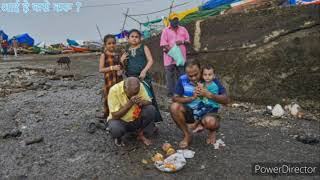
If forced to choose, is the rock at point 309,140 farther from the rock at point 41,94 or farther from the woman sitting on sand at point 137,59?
the rock at point 41,94

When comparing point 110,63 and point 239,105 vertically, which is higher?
point 110,63

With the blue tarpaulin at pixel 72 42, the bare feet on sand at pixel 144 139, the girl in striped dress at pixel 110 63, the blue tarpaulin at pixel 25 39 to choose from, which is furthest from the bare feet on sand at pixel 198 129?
the blue tarpaulin at pixel 72 42

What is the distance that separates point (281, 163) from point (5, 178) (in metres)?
2.93

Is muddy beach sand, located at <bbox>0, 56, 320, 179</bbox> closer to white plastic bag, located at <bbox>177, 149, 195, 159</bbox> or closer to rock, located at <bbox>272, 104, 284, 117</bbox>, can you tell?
white plastic bag, located at <bbox>177, 149, 195, 159</bbox>

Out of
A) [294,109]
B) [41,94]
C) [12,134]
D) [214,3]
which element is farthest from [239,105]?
[41,94]

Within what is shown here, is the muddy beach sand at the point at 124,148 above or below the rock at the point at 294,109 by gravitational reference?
below

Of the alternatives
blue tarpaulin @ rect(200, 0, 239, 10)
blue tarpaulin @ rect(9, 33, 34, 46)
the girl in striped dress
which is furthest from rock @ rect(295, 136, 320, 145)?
blue tarpaulin @ rect(9, 33, 34, 46)

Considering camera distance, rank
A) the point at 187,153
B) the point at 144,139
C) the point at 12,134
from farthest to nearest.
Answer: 1. the point at 12,134
2. the point at 144,139
3. the point at 187,153

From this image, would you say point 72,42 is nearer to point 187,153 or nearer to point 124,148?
point 124,148

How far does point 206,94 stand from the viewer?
169 inches

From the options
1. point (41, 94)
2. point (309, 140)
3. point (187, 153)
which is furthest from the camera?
point (41, 94)

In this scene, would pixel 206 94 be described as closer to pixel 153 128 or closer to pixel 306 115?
pixel 153 128

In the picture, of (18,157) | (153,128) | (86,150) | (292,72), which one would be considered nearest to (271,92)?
(292,72)

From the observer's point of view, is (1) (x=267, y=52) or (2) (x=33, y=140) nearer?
(2) (x=33, y=140)
